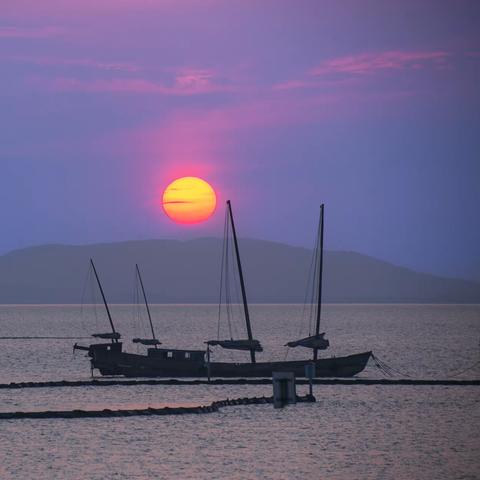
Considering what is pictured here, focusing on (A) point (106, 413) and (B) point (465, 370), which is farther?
(B) point (465, 370)

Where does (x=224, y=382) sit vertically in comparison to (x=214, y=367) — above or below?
below

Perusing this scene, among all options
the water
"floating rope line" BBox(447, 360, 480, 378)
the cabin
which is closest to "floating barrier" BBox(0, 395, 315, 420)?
the water

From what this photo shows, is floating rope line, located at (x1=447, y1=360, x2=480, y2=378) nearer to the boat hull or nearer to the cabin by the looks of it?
the boat hull

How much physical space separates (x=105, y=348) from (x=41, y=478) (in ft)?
155

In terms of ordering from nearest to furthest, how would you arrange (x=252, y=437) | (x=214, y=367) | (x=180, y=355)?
(x=252, y=437) → (x=214, y=367) → (x=180, y=355)

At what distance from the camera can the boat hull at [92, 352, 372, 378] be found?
8138 cm

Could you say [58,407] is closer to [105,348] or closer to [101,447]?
[101,447]

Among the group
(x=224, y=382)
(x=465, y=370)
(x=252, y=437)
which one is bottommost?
(x=252, y=437)

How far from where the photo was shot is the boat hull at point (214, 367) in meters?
81.4

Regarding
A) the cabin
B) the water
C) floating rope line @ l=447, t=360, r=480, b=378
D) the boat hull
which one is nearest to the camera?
the water

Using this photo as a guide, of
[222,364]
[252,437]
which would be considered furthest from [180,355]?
[252,437]

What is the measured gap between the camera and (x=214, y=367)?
8175 centimetres

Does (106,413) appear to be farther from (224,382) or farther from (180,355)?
(180,355)

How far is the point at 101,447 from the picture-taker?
46.0 metres
